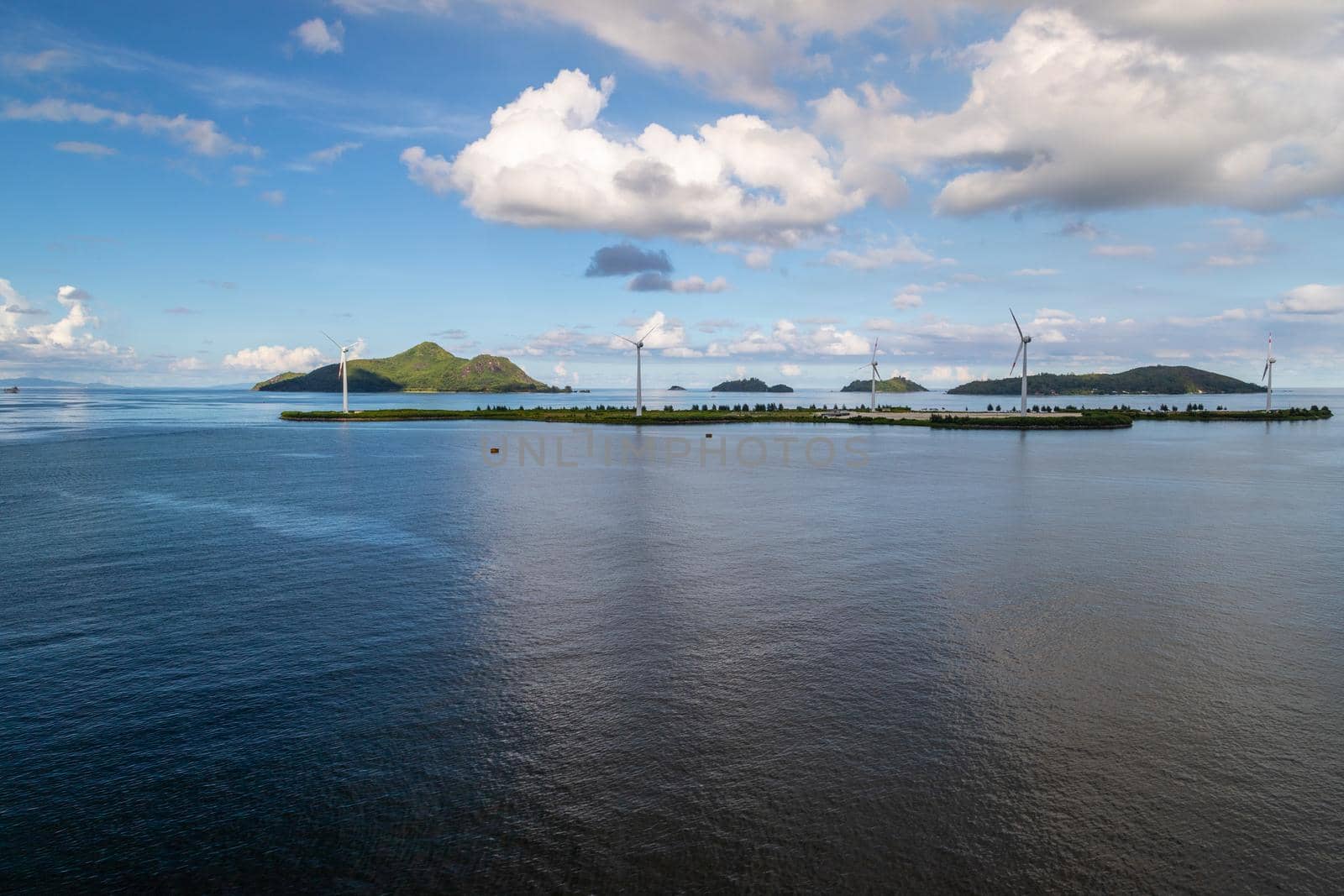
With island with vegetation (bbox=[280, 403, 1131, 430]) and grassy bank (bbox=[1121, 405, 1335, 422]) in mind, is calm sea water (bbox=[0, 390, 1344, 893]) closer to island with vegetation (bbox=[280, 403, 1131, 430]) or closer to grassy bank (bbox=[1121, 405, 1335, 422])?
island with vegetation (bbox=[280, 403, 1131, 430])

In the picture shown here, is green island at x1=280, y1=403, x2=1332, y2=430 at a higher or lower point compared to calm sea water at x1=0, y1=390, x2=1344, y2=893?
higher

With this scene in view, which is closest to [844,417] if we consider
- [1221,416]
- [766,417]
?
[766,417]

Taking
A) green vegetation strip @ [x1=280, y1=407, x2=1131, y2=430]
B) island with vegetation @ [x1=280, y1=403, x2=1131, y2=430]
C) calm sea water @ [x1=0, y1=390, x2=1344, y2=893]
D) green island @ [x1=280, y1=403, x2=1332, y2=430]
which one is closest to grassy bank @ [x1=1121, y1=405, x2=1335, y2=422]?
green island @ [x1=280, y1=403, x2=1332, y2=430]

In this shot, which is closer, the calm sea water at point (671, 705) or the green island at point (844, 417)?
the calm sea water at point (671, 705)

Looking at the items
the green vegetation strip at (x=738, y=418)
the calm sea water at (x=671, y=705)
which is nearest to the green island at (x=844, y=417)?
the green vegetation strip at (x=738, y=418)

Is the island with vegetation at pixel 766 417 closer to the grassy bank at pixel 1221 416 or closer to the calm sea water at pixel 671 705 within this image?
the grassy bank at pixel 1221 416

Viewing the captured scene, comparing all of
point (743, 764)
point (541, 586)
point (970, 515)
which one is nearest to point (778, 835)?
point (743, 764)
